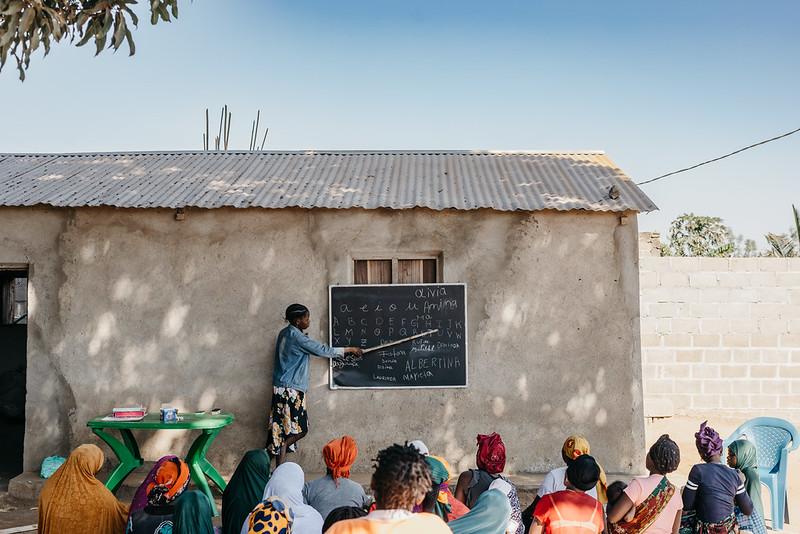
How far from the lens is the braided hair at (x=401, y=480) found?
2576mm

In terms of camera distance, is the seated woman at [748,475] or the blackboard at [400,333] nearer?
the seated woman at [748,475]

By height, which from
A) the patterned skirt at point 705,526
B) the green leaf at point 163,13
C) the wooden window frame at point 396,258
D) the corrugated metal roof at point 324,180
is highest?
the green leaf at point 163,13

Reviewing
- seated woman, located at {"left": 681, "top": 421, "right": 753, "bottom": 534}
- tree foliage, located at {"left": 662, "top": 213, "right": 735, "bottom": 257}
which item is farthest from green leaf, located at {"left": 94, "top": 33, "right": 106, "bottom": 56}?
tree foliage, located at {"left": 662, "top": 213, "right": 735, "bottom": 257}

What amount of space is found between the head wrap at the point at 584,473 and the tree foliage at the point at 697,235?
16.6 m

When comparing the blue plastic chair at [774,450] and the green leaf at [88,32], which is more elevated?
the green leaf at [88,32]

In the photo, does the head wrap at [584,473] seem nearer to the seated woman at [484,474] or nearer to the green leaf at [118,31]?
the seated woman at [484,474]

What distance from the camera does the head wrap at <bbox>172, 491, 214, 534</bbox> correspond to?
353 cm

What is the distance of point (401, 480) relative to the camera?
102 inches

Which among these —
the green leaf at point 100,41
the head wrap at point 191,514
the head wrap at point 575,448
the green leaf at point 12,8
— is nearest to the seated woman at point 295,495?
the head wrap at point 191,514

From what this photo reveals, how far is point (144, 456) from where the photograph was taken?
7.58m

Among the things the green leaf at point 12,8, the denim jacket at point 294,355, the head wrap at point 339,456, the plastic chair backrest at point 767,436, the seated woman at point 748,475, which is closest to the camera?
the head wrap at point 339,456

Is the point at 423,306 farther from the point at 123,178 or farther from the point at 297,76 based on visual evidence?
the point at 297,76

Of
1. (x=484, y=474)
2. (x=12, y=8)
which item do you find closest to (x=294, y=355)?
(x=484, y=474)

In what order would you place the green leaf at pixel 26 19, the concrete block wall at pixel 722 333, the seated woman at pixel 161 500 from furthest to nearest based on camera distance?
1. the concrete block wall at pixel 722 333
2. the green leaf at pixel 26 19
3. the seated woman at pixel 161 500
